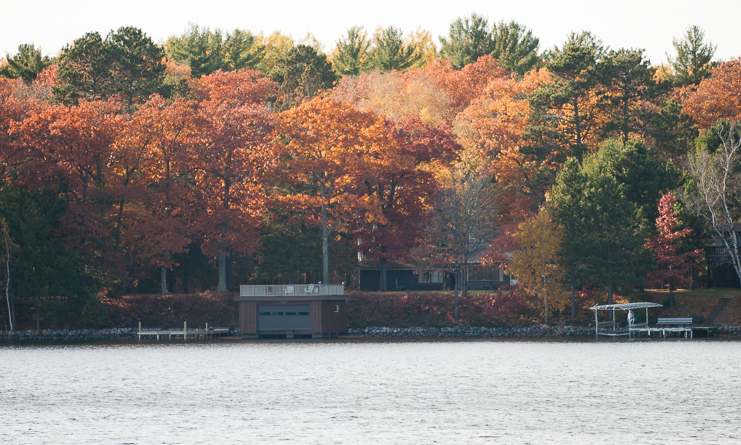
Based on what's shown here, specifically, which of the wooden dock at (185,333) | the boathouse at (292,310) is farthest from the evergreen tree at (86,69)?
the boathouse at (292,310)

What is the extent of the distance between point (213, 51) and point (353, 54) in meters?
20.6

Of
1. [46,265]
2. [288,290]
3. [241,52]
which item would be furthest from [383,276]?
[241,52]

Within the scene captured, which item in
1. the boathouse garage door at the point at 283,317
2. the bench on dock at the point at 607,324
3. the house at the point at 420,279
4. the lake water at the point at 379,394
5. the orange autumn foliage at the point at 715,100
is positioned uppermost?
the orange autumn foliage at the point at 715,100

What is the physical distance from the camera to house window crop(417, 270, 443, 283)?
8562cm

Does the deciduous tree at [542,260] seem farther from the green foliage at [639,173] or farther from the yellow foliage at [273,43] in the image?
the yellow foliage at [273,43]

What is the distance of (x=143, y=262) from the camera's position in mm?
77062

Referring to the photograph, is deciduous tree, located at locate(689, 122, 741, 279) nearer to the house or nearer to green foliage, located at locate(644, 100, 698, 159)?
green foliage, located at locate(644, 100, 698, 159)

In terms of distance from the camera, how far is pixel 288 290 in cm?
7225

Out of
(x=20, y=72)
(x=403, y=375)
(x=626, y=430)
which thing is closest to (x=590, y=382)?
(x=403, y=375)

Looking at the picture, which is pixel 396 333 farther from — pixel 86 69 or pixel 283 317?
pixel 86 69

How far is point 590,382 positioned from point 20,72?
75.7 meters

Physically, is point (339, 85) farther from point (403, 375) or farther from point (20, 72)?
point (403, 375)

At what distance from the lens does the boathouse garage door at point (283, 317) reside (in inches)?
2876

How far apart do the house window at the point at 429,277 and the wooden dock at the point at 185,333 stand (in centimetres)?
1898
